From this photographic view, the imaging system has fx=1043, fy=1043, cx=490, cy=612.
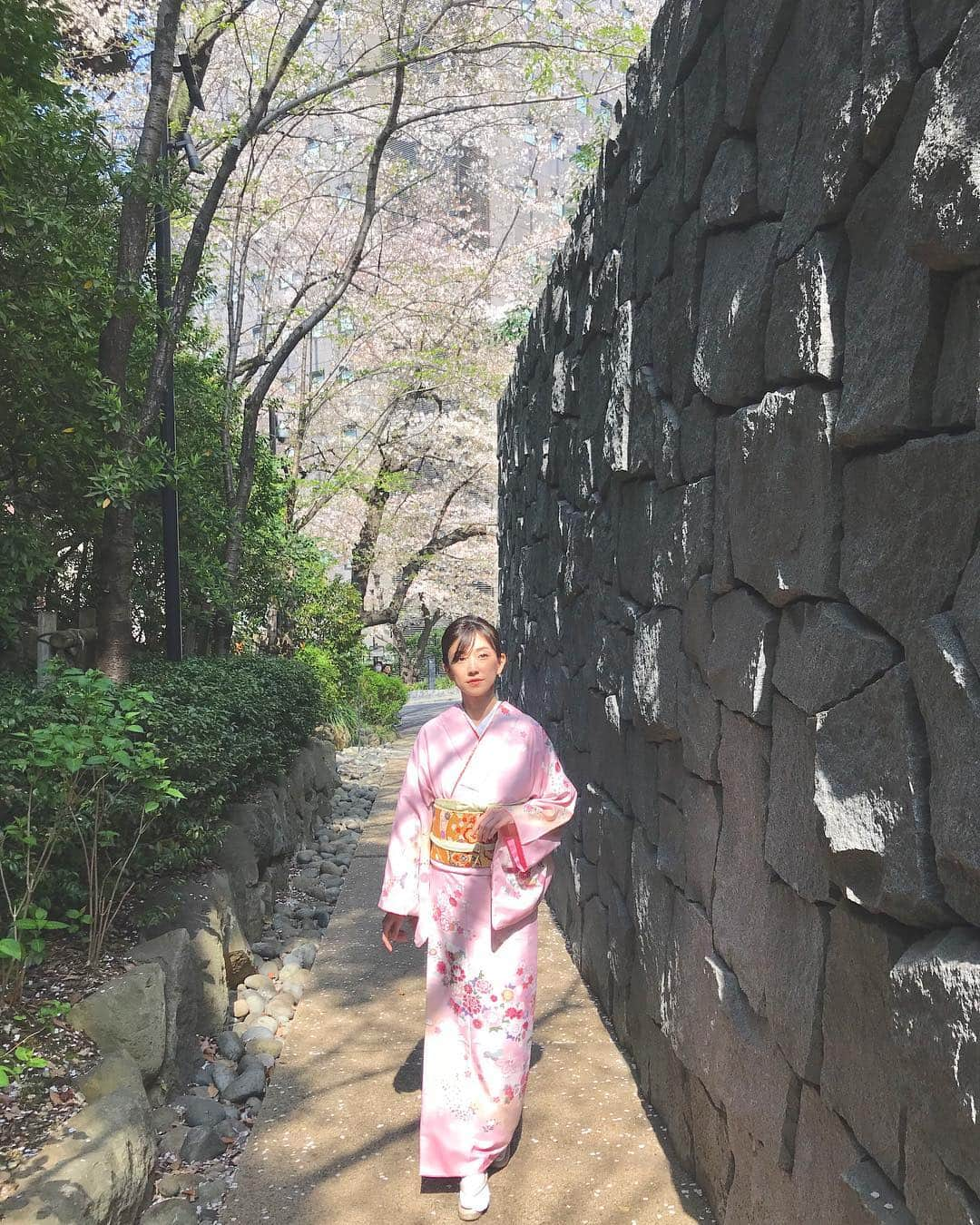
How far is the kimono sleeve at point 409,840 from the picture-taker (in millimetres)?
3209

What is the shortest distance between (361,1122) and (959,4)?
3326 mm

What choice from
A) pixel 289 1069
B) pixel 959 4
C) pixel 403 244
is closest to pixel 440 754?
pixel 289 1069

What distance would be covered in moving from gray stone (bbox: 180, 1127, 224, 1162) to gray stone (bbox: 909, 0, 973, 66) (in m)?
3.31

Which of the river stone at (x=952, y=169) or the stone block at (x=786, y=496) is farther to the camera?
the stone block at (x=786, y=496)

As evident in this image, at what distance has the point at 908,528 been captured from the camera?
152 centimetres

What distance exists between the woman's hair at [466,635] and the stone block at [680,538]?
51 cm

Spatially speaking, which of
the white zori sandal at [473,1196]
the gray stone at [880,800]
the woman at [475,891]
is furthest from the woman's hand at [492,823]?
the gray stone at [880,800]

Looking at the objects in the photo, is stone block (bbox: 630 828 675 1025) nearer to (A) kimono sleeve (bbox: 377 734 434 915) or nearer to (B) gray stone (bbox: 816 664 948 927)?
(A) kimono sleeve (bbox: 377 734 434 915)

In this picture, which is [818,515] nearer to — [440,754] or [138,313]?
[440,754]

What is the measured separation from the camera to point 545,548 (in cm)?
572

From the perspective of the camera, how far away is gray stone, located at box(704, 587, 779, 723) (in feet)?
7.07

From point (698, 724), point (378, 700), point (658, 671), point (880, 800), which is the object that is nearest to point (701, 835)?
point (698, 724)

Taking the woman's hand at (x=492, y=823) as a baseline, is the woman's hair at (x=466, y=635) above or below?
above

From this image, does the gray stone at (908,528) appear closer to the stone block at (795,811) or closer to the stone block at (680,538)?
the stone block at (795,811)
